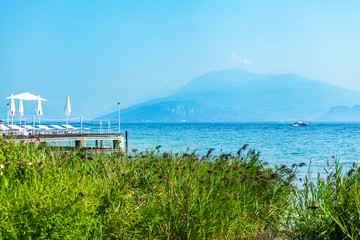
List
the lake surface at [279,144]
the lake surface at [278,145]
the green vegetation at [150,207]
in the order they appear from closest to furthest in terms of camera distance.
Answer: the green vegetation at [150,207] < the lake surface at [278,145] < the lake surface at [279,144]

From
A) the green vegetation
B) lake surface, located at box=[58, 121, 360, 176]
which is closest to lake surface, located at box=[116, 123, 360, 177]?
lake surface, located at box=[58, 121, 360, 176]

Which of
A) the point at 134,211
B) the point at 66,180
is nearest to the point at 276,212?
the point at 134,211

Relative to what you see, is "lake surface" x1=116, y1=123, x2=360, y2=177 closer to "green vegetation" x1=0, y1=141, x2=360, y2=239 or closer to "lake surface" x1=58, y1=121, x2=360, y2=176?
"lake surface" x1=58, y1=121, x2=360, y2=176

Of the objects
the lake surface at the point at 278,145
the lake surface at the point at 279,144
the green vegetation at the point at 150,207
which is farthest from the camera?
the lake surface at the point at 279,144

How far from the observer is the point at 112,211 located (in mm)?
3898

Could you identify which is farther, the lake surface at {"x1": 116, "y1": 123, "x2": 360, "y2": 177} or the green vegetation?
the lake surface at {"x1": 116, "y1": 123, "x2": 360, "y2": 177}

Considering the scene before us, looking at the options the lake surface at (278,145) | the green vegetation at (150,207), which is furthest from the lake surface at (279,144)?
the green vegetation at (150,207)

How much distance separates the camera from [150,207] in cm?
419

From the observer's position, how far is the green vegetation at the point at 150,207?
3.45 m

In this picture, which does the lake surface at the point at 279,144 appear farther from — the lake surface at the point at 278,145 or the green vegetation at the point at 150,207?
the green vegetation at the point at 150,207

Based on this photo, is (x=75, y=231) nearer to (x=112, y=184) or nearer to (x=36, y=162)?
(x=112, y=184)

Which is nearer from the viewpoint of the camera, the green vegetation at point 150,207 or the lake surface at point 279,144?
the green vegetation at point 150,207

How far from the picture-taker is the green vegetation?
11.3ft

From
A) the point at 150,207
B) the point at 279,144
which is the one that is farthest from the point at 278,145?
the point at 150,207
